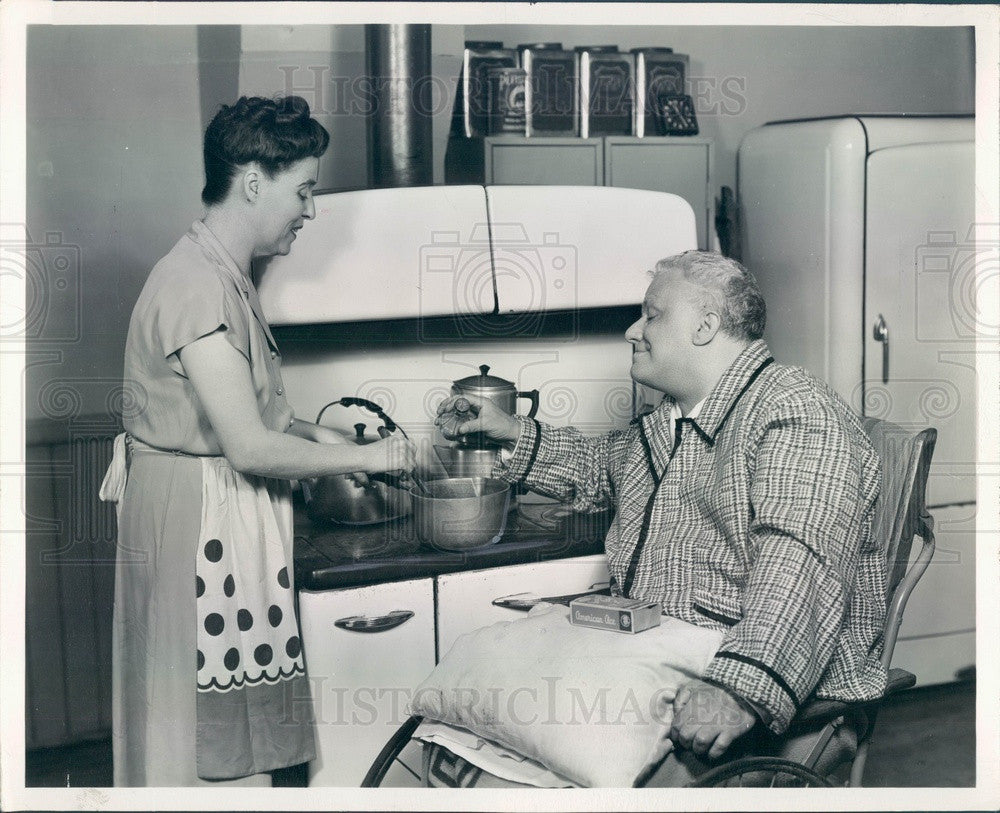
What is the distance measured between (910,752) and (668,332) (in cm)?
171

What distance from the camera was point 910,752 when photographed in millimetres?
3141

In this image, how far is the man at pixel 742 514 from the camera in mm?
1937

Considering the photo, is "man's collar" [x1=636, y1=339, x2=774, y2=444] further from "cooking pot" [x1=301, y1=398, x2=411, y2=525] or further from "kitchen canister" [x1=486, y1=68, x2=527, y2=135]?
"kitchen canister" [x1=486, y1=68, x2=527, y2=135]

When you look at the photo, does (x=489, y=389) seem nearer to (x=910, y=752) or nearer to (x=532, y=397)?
(x=532, y=397)

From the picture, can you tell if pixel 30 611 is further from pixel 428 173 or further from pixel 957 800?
pixel 957 800

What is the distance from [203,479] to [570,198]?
1.27m

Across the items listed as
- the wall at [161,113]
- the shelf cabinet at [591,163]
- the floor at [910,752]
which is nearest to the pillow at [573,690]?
the floor at [910,752]

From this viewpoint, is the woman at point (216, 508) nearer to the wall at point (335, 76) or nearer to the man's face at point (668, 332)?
the man's face at point (668, 332)

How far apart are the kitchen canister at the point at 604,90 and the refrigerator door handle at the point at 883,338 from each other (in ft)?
3.03

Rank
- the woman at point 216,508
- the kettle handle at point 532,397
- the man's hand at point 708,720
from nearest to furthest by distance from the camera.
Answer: the man's hand at point 708,720 → the woman at point 216,508 → the kettle handle at point 532,397

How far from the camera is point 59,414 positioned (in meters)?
2.82

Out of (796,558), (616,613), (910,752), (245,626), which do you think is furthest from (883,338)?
(245,626)

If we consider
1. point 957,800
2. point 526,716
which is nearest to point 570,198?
point 526,716

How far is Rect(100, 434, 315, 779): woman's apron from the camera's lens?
7.34 ft
